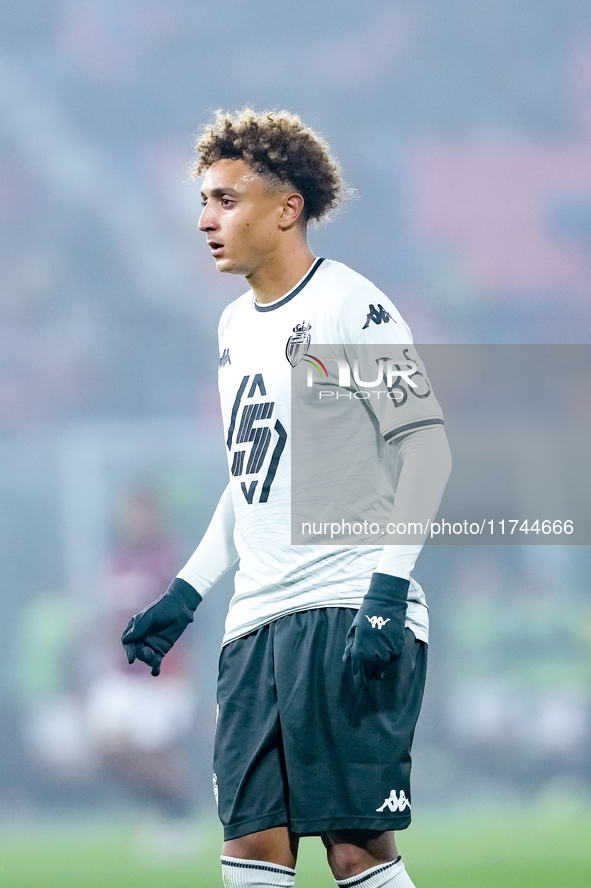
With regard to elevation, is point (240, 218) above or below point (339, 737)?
above

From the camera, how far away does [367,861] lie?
5.36 ft

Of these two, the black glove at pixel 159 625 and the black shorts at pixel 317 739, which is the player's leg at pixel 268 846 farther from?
the black glove at pixel 159 625

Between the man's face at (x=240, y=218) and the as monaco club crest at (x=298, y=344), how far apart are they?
17 centimetres

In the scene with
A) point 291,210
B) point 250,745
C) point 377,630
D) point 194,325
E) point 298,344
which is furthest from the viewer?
point 194,325

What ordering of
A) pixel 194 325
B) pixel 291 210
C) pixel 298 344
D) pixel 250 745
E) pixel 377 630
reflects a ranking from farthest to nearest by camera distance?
pixel 194 325 → pixel 291 210 → pixel 298 344 → pixel 250 745 → pixel 377 630

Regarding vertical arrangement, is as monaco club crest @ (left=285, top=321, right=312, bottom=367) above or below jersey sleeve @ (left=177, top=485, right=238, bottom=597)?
above

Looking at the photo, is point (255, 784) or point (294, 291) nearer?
point (255, 784)

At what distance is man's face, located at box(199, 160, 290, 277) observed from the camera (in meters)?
1.89

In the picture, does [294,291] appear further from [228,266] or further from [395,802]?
[395,802]

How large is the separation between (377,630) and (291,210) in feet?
2.57

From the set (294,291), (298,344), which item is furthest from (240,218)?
(298,344)

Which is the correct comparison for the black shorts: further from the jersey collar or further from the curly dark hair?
the curly dark hair

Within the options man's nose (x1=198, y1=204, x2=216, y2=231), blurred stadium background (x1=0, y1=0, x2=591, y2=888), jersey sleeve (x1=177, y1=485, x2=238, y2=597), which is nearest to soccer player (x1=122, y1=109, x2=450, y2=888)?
man's nose (x1=198, y1=204, x2=216, y2=231)

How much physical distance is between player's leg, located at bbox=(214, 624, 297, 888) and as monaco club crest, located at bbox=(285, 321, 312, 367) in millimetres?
434
